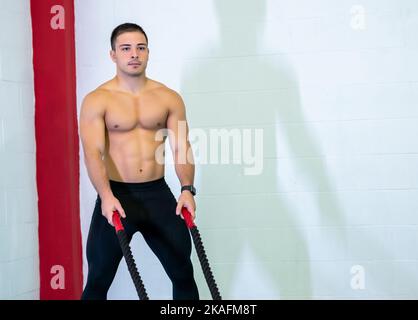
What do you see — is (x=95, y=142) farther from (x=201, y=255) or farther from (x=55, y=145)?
(x=55, y=145)

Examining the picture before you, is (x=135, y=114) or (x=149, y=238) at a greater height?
(x=135, y=114)

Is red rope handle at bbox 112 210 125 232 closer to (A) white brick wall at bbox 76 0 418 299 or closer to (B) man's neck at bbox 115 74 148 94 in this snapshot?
(B) man's neck at bbox 115 74 148 94

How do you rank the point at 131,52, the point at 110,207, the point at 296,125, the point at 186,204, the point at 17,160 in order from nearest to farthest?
the point at 110,207, the point at 186,204, the point at 131,52, the point at 17,160, the point at 296,125

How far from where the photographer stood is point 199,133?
14.1 ft

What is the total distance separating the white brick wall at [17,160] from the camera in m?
4.01

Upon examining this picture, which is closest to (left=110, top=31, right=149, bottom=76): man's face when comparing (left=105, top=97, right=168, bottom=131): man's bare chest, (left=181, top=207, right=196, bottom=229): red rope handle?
(left=105, top=97, right=168, bottom=131): man's bare chest

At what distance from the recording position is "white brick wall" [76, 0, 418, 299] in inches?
163

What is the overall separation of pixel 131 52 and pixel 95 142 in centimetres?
50

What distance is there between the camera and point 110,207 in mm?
3219

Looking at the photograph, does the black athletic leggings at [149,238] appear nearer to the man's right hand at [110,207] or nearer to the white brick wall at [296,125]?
the man's right hand at [110,207]

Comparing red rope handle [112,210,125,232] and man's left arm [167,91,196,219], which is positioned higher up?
man's left arm [167,91,196,219]

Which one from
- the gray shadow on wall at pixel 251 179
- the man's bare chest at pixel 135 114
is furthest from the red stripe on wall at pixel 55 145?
the man's bare chest at pixel 135 114

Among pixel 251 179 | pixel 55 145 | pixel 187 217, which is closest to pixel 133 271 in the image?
pixel 187 217
